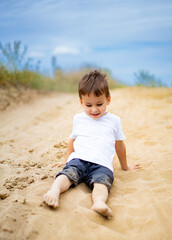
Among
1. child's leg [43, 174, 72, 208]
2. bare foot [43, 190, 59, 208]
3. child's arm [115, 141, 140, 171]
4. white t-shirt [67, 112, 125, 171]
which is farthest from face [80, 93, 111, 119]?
bare foot [43, 190, 59, 208]

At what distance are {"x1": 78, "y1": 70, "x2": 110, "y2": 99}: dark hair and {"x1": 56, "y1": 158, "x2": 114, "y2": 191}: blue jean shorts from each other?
0.66 metres

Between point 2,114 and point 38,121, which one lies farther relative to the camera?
point 2,114

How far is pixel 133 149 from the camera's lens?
353 centimetres

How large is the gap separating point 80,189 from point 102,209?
437 millimetres

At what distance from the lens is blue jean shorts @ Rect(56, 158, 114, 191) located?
81.3 inches

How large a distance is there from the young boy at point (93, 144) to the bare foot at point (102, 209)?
0.22ft

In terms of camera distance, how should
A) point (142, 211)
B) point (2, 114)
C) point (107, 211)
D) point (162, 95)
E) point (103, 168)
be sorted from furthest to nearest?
1. point (162, 95)
2. point (2, 114)
3. point (103, 168)
4. point (142, 211)
5. point (107, 211)

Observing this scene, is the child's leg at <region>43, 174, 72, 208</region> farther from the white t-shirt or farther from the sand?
the white t-shirt

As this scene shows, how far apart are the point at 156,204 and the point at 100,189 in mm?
491

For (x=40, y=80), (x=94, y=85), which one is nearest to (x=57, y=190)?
(x=94, y=85)

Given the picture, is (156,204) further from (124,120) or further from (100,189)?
(124,120)

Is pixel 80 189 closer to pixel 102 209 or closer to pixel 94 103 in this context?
pixel 102 209

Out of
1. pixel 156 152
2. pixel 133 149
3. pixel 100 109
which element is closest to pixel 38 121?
pixel 133 149

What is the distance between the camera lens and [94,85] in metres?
2.18
